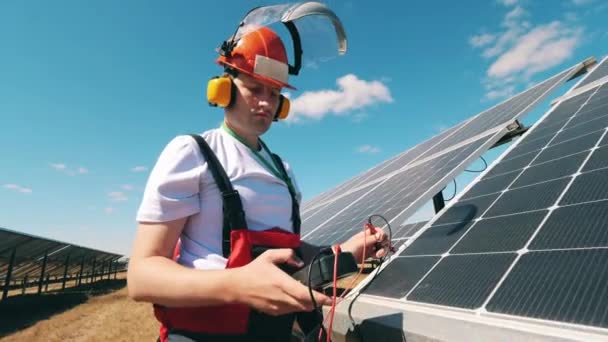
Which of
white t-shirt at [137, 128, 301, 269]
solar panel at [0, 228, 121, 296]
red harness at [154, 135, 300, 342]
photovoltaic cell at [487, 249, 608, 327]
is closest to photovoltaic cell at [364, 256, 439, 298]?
photovoltaic cell at [487, 249, 608, 327]

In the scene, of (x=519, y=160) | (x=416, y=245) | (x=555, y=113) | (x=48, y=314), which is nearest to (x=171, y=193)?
(x=416, y=245)

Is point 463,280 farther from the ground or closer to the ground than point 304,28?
closer to the ground

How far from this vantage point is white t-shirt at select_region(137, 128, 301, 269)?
1.47 m

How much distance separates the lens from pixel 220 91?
1883 mm

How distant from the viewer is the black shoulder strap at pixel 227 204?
5.19ft

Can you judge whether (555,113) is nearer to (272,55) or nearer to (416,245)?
(416,245)

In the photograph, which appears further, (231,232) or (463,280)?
(463,280)

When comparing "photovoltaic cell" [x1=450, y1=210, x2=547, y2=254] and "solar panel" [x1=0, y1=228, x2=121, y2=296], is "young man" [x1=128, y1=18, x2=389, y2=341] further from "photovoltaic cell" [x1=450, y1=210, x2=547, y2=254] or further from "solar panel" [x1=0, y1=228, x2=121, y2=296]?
"solar panel" [x1=0, y1=228, x2=121, y2=296]

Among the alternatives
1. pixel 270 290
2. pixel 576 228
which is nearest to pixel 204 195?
pixel 270 290

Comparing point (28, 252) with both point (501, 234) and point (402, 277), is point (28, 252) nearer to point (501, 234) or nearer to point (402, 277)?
point (402, 277)

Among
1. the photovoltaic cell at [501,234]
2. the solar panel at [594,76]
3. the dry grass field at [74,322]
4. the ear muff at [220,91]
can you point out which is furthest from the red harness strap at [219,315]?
the dry grass field at [74,322]

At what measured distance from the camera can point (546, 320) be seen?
5.67 feet

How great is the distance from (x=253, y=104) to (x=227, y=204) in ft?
1.99

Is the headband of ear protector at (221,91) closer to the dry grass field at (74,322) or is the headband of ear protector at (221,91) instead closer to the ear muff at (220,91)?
the ear muff at (220,91)
